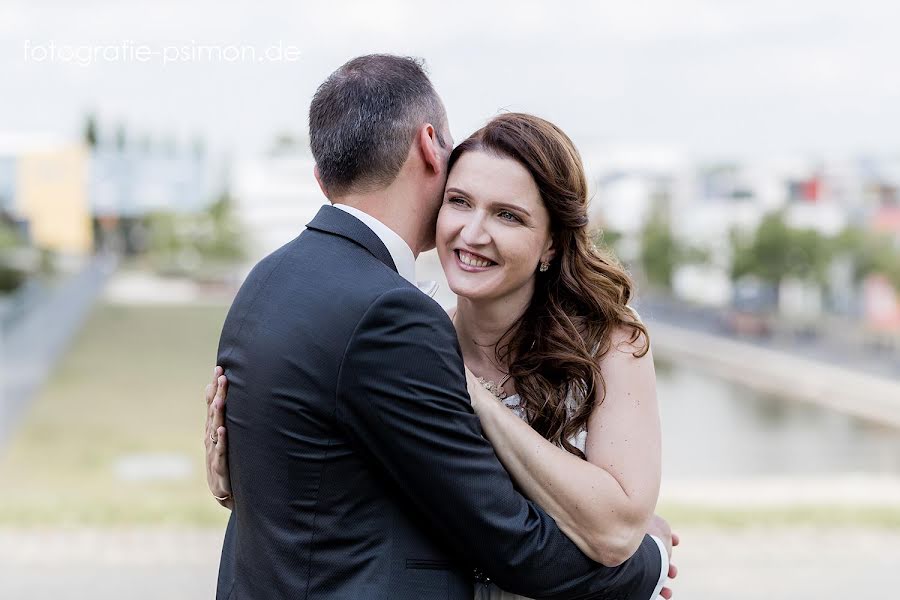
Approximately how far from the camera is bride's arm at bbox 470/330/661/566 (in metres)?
1.33

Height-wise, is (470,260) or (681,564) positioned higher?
(470,260)

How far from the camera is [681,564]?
22.7 feet

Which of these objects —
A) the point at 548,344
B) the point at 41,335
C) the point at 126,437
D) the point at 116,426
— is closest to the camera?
the point at 548,344

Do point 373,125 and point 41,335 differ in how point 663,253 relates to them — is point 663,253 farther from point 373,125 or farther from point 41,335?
point 373,125

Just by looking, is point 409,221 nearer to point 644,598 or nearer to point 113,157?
point 644,598

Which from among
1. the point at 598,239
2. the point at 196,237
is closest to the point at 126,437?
the point at 196,237

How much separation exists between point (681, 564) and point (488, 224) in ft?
19.4

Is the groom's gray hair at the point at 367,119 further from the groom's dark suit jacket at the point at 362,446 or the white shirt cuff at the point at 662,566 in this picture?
the white shirt cuff at the point at 662,566

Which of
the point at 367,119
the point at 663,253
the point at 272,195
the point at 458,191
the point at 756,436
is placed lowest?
the point at 756,436

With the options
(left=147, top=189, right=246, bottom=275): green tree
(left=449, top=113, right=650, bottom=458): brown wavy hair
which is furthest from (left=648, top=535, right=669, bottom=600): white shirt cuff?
(left=147, top=189, right=246, bottom=275): green tree

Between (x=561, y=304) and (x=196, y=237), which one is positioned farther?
(x=196, y=237)

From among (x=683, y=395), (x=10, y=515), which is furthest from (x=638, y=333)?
(x=683, y=395)

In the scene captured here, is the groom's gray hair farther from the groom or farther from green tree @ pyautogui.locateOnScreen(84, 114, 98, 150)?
green tree @ pyautogui.locateOnScreen(84, 114, 98, 150)

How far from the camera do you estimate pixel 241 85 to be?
87.6 feet
